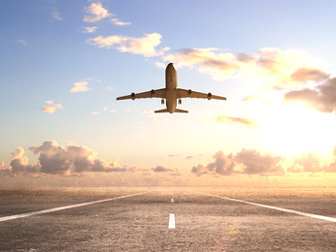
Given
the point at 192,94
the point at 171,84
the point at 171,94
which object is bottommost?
the point at 171,94

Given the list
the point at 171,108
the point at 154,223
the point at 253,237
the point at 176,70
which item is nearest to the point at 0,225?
the point at 154,223

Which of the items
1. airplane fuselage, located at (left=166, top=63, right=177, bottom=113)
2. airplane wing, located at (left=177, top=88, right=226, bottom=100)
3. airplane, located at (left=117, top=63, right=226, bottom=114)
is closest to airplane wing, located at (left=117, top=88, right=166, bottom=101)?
airplane, located at (left=117, top=63, right=226, bottom=114)

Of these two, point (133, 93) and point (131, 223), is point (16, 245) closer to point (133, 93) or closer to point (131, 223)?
point (131, 223)

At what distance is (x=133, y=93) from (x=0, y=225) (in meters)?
42.9

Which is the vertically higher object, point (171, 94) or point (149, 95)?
point (149, 95)

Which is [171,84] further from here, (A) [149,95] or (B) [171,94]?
(A) [149,95]

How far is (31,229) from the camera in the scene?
9.87 metres

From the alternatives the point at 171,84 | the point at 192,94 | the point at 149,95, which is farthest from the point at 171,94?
the point at 149,95

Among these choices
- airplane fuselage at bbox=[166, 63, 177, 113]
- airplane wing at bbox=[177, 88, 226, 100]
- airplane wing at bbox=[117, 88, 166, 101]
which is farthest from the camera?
airplane wing at bbox=[177, 88, 226, 100]

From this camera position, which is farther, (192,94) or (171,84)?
(192,94)

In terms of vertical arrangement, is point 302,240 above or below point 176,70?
below

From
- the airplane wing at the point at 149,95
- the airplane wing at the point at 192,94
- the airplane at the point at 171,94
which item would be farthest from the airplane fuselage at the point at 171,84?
the airplane wing at the point at 192,94

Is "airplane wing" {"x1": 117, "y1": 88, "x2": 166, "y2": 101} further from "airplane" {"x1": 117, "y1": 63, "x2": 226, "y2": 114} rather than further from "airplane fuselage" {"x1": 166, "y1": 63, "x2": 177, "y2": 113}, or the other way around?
"airplane fuselage" {"x1": 166, "y1": 63, "x2": 177, "y2": 113}

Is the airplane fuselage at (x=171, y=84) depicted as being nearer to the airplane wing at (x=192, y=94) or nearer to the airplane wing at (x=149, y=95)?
the airplane wing at (x=149, y=95)
